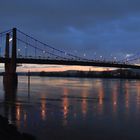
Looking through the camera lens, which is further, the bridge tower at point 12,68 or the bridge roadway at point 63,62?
the bridge roadway at point 63,62

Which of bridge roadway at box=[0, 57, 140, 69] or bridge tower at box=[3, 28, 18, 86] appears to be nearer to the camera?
bridge tower at box=[3, 28, 18, 86]

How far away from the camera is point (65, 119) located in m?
20.2

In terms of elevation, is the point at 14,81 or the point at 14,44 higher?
the point at 14,44

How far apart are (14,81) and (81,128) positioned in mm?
44728

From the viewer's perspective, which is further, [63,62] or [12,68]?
[63,62]

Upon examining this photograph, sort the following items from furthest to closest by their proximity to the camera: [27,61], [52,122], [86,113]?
[27,61] < [86,113] < [52,122]

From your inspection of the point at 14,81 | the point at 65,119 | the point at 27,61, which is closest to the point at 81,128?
the point at 65,119

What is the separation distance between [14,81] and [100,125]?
43824 millimetres

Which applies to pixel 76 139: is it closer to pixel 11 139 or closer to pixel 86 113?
pixel 11 139

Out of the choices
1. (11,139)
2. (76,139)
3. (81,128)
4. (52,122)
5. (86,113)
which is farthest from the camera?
(86,113)

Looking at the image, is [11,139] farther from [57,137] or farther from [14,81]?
[14,81]

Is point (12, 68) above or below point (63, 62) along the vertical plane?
below

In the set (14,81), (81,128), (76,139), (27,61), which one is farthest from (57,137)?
(27,61)

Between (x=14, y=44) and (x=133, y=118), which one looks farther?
(x=14, y=44)
